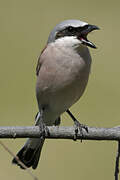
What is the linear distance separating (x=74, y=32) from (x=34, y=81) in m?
3.23

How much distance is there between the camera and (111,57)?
24.0 feet

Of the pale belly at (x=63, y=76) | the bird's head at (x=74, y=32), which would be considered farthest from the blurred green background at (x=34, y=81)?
the bird's head at (x=74, y=32)

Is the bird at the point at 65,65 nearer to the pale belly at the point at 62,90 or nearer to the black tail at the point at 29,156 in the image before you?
the pale belly at the point at 62,90

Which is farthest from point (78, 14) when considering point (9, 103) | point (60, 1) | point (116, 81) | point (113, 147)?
point (113, 147)

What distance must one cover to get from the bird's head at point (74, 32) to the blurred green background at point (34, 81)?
2179mm

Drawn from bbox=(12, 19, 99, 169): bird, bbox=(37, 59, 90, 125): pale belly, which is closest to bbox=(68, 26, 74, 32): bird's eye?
bbox=(12, 19, 99, 169): bird

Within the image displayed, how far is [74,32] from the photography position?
352 centimetres

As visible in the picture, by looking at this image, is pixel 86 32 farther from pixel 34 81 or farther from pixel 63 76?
pixel 34 81

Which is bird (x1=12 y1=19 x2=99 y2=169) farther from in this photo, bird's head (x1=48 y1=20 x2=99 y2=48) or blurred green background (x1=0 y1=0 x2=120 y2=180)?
blurred green background (x1=0 y1=0 x2=120 y2=180)

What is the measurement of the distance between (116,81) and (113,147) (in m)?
1.28

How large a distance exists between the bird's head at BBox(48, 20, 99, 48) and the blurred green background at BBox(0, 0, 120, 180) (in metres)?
2.18

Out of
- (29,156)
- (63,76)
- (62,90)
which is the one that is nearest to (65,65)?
(63,76)

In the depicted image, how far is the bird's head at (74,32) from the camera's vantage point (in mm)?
3449

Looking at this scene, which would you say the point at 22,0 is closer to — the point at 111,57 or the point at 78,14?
the point at 78,14
